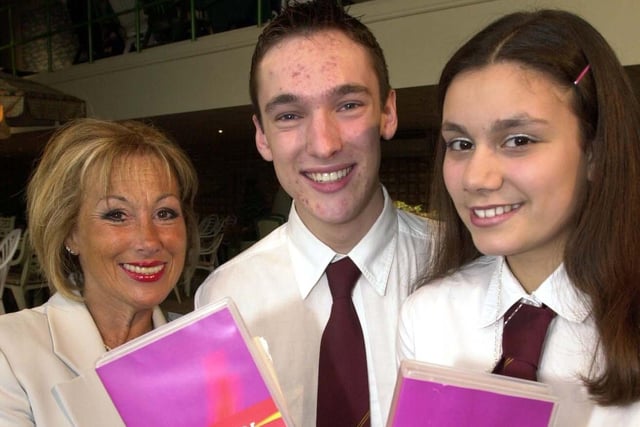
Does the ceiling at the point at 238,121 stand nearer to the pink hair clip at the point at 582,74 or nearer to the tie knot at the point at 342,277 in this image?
the tie knot at the point at 342,277

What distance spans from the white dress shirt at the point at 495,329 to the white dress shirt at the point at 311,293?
12 centimetres

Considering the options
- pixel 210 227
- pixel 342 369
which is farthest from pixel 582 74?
pixel 210 227

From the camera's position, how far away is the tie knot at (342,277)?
122 centimetres

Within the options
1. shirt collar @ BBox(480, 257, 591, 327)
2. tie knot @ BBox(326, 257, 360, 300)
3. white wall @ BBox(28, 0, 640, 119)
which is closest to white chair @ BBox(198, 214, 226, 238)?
white wall @ BBox(28, 0, 640, 119)

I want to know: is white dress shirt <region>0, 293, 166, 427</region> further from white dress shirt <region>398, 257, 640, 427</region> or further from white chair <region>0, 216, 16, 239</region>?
white chair <region>0, 216, 16, 239</region>

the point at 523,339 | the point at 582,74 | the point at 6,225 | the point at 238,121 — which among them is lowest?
the point at 523,339

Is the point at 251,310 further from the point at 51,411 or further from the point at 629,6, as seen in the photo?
the point at 629,6

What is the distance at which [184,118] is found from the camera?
21.3 ft

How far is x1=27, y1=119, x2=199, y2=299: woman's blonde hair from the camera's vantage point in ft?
4.00

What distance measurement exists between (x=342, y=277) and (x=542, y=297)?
1.51 ft

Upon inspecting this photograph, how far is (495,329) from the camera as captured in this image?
93cm

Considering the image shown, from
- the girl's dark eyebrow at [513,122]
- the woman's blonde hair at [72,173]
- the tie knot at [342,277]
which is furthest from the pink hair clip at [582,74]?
the woman's blonde hair at [72,173]

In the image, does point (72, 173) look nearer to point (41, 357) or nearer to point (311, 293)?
point (41, 357)

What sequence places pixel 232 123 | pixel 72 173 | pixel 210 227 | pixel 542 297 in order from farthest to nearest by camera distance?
pixel 210 227
pixel 232 123
pixel 72 173
pixel 542 297
